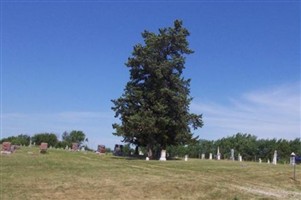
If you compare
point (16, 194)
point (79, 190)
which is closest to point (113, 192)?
point (79, 190)

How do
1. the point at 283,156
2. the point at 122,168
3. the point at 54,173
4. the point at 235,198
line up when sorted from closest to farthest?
the point at 235,198 → the point at 54,173 → the point at 122,168 → the point at 283,156

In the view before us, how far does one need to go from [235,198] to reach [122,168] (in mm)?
11442

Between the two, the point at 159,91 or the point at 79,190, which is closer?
the point at 79,190

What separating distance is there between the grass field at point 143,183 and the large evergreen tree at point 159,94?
14311mm

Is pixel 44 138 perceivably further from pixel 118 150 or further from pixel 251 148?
pixel 118 150

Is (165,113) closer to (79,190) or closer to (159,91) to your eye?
(159,91)

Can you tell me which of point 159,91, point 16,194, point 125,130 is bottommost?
point 16,194

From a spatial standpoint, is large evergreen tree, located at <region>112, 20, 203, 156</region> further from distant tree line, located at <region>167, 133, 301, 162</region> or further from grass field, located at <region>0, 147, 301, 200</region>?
distant tree line, located at <region>167, 133, 301, 162</region>

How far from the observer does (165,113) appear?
4662 centimetres

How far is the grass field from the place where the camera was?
76.0 feet

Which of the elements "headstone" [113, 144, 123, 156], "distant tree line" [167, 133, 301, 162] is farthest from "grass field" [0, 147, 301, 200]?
"distant tree line" [167, 133, 301, 162]

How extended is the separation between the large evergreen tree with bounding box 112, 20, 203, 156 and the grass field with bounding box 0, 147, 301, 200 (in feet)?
47.0

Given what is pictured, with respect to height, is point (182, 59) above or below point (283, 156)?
above

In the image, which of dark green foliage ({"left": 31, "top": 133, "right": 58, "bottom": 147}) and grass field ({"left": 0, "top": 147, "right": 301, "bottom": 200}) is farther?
dark green foliage ({"left": 31, "top": 133, "right": 58, "bottom": 147})
